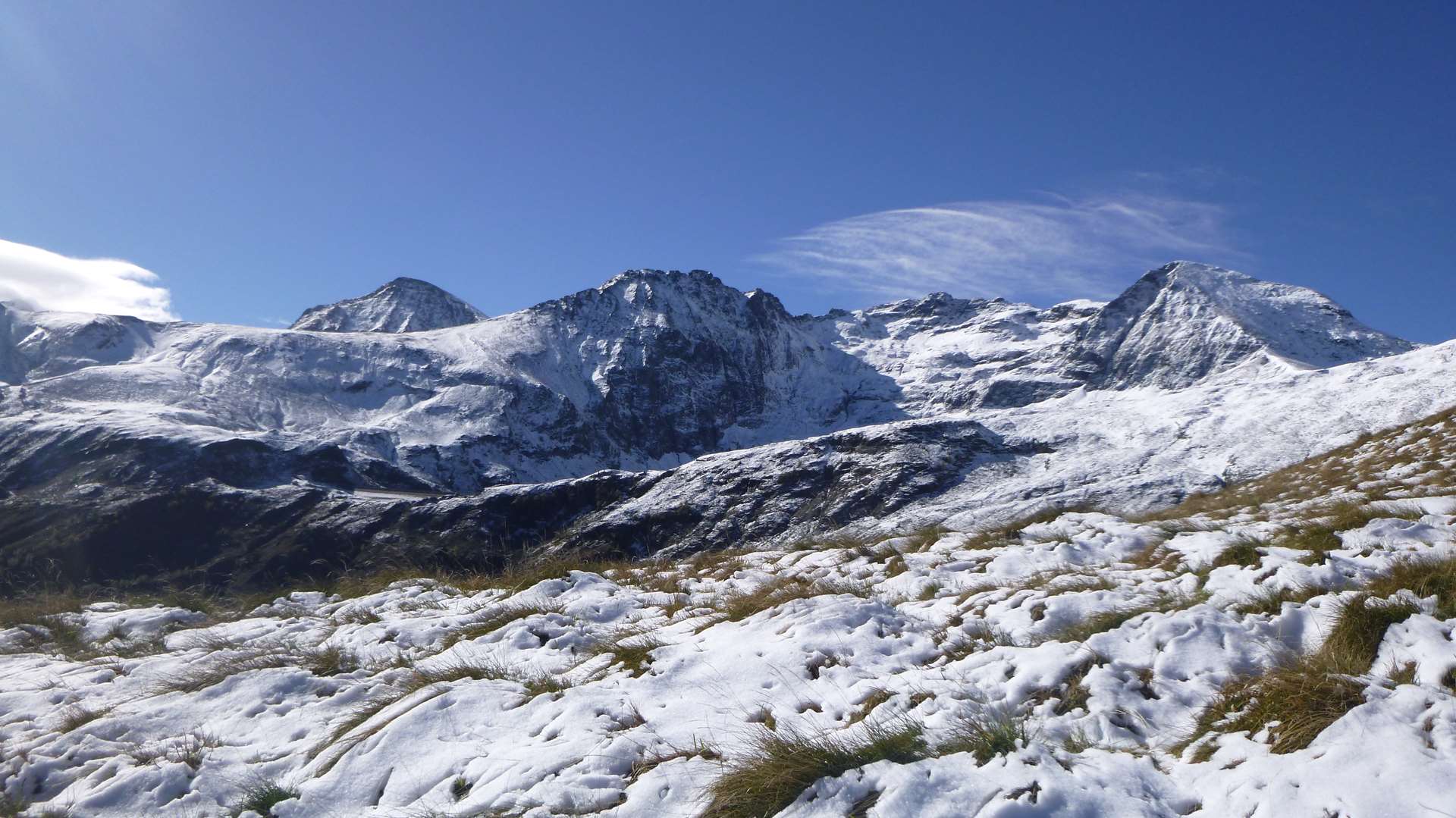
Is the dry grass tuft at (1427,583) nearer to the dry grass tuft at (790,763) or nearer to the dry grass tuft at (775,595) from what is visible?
the dry grass tuft at (790,763)

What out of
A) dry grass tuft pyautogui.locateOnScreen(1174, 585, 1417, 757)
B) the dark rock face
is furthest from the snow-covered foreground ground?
the dark rock face

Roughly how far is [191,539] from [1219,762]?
15487 cm

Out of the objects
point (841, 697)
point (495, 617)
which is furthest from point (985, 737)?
point (495, 617)

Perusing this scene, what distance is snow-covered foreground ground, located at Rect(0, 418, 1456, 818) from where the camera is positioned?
4504mm

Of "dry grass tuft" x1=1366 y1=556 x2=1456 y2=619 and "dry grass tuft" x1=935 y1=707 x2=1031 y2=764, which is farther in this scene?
"dry grass tuft" x1=1366 y1=556 x2=1456 y2=619

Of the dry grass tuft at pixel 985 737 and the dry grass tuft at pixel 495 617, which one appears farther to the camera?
the dry grass tuft at pixel 495 617

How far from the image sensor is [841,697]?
6.22 meters

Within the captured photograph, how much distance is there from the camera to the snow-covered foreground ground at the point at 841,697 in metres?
4.50

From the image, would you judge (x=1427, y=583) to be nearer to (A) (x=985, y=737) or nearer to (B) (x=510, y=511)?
(A) (x=985, y=737)

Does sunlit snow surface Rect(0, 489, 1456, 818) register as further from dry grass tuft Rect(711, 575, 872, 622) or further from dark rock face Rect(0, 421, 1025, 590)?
dark rock face Rect(0, 421, 1025, 590)

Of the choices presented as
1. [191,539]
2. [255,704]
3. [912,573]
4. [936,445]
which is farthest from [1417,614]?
[191,539]

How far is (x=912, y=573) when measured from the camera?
1078cm

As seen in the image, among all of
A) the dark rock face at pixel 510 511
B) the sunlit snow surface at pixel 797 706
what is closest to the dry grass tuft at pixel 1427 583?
the sunlit snow surface at pixel 797 706

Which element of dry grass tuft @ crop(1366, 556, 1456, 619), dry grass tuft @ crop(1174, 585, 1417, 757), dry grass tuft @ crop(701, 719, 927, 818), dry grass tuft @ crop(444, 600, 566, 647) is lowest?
dry grass tuft @ crop(701, 719, 927, 818)
